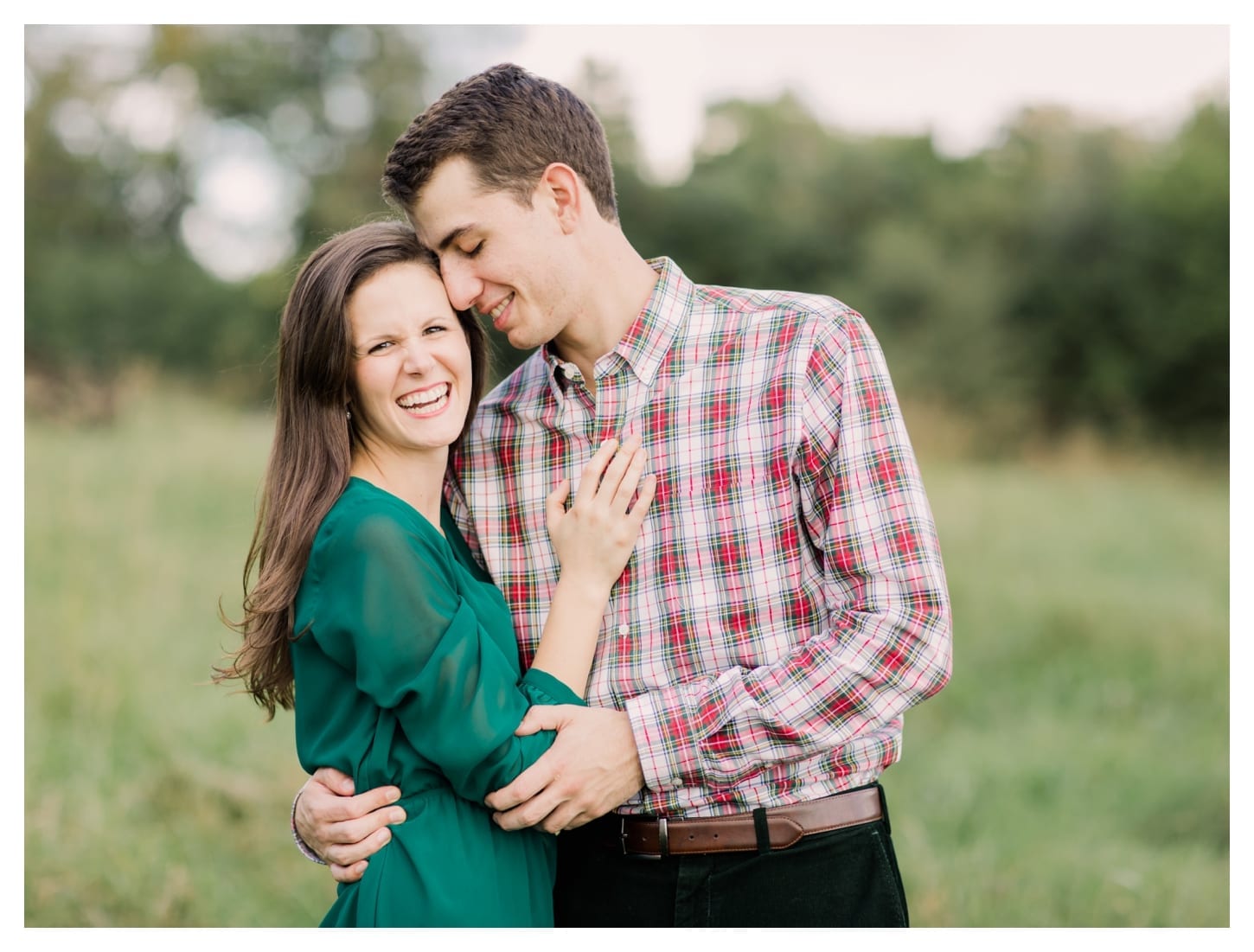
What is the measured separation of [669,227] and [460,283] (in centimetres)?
1441

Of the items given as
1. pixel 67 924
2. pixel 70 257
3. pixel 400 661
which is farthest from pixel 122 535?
pixel 70 257

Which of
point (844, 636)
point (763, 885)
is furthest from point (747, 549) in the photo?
point (763, 885)

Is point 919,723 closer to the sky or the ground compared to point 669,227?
closer to the ground

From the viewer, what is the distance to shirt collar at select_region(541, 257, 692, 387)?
2.23m

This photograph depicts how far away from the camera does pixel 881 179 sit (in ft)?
56.7

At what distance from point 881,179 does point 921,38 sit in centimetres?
428

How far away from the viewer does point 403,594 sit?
194cm

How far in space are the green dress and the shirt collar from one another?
0.50m

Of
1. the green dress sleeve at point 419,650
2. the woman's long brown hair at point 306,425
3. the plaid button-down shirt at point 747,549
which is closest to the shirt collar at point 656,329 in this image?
the plaid button-down shirt at point 747,549

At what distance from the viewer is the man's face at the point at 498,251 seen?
2209mm

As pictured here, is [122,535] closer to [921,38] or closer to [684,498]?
[684,498]

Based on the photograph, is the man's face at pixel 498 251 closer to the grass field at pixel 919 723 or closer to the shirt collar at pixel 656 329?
the shirt collar at pixel 656 329

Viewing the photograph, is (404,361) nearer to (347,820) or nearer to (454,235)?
(454,235)

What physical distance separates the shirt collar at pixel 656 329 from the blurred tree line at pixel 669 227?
12827 millimetres
